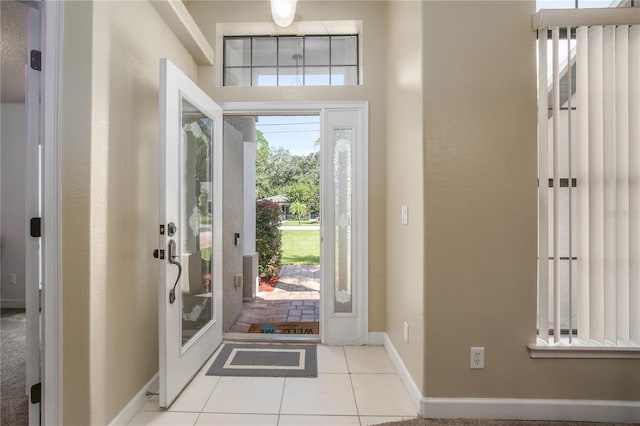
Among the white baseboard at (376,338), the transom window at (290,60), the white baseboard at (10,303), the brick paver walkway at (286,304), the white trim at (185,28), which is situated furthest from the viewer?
the white baseboard at (10,303)

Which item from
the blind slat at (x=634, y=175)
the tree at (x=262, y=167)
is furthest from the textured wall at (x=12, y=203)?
the blind slat at (x=634, y=175)

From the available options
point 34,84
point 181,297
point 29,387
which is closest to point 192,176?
point 181,297

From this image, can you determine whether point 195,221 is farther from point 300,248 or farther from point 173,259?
point 300,248

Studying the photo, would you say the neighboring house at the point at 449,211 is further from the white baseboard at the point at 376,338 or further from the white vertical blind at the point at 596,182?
the white baseboard at the point at 376,338

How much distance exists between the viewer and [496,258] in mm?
1956

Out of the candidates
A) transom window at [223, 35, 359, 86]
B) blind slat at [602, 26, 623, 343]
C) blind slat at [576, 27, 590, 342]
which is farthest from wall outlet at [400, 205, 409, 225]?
transom window at [223, 35, 359, 86]

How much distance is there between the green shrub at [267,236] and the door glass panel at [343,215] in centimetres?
310

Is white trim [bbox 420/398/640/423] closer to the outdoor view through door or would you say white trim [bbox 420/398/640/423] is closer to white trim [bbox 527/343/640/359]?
white trim [bbox 527/343/640/359]

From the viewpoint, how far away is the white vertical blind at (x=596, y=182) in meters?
1.92

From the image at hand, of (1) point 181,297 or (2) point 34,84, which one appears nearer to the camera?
(2) point 34,84

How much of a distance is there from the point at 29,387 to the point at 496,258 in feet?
8.10

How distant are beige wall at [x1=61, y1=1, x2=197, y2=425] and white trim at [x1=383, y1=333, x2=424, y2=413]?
1.69 meters

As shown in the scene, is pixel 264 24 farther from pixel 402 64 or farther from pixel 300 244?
pixel 300 244

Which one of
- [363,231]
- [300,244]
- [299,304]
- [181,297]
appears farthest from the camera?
[300,244]
